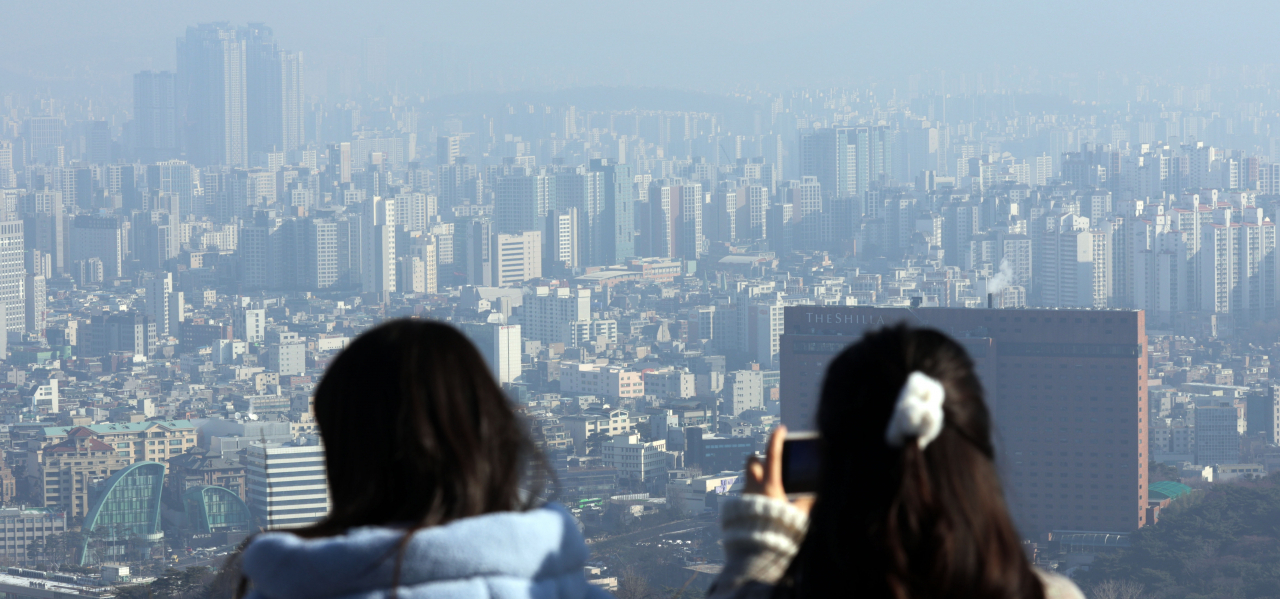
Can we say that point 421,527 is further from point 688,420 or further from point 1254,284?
point 1254,284

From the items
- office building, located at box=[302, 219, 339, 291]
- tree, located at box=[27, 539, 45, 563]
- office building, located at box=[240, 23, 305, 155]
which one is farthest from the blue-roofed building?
office building, located at box=[240, 23, 305, 155]

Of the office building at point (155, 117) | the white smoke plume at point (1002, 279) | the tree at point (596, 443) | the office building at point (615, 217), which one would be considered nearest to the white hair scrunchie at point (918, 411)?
the tree at point (596, 443)

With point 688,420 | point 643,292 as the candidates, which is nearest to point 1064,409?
point 688,420

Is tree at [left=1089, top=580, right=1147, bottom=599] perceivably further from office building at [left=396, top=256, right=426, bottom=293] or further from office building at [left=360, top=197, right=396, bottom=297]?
office building at [left=360, top=197, right=396, bottom=297]

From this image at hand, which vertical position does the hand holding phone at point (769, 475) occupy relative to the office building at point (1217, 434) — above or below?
above

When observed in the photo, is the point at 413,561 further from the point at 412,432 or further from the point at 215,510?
the point at 215,510

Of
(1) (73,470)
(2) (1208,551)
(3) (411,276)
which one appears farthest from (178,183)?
(2) (1208,551)

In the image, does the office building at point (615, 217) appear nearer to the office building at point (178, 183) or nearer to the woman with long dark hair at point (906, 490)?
the office building at point (178, 183)
